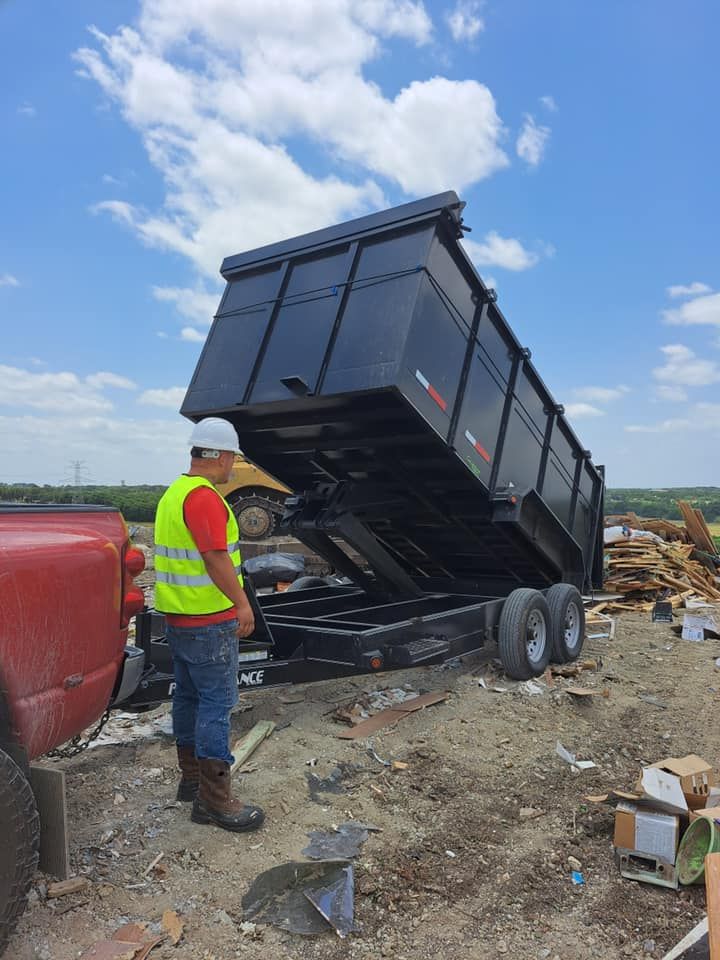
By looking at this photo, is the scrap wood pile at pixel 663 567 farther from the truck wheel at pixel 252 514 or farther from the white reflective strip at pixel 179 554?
the white reflective strip at pixel 179 554

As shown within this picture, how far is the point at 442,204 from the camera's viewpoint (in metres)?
5.01

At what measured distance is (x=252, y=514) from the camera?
57.4 feet

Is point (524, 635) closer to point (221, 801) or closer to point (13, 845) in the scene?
point (221, 801)

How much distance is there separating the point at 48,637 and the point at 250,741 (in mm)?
2491

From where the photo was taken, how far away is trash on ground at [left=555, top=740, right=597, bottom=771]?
4768 mm

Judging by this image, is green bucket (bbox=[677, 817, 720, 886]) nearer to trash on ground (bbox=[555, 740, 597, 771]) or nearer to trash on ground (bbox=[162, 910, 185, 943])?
trash on ground (bbox=[555, 740, 597, 771])

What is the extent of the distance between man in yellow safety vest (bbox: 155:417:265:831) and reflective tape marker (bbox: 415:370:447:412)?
178 cm

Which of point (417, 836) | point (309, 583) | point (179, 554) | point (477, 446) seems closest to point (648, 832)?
point (417, 836)

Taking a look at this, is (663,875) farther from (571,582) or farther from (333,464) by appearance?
(571,582)

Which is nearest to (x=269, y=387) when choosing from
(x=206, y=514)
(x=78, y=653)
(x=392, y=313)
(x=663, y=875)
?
(x=392, y=313)

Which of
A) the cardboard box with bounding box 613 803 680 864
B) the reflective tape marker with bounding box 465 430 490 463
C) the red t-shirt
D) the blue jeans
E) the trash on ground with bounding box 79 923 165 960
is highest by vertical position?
the reflective tape marker with bounding box 465 430 490 463

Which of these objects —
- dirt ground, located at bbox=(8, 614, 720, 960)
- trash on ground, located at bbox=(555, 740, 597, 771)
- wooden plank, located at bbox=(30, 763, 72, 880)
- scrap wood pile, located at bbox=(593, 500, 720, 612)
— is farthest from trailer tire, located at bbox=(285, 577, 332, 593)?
wooden plank, located at bbox=(30, 763, 72, 880)

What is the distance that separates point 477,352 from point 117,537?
3.63m

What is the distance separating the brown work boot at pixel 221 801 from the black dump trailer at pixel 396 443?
77 cm
